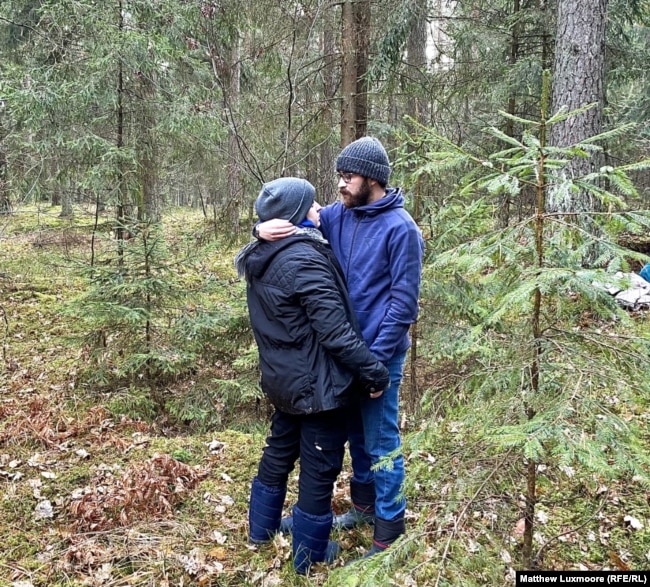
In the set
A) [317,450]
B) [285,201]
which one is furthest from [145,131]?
[317,450]

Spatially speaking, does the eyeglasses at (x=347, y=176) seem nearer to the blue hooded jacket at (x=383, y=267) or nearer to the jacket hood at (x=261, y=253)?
the blue hooded jacket at (x=383, y=267)

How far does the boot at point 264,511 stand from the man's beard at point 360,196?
1.80 m

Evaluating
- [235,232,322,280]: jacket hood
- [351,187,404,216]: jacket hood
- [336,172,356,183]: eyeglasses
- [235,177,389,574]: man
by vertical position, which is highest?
[336,172,356,183]: eyeglasses

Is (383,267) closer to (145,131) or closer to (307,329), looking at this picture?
(307,329)

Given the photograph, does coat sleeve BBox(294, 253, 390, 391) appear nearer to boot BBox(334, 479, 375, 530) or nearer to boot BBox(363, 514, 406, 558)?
boot BBox(363, 514, 406, 558)

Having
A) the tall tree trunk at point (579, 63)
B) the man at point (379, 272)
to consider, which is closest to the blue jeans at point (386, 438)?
the man at point (379, 272)

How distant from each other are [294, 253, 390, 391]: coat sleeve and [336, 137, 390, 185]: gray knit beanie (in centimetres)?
57

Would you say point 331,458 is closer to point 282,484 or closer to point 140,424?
point 282,484

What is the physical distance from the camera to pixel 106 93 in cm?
677

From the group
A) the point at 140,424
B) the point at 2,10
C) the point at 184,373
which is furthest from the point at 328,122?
the point at 2,10

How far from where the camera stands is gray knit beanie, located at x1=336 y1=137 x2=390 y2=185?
274cm

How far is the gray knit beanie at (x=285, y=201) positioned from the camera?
276cm

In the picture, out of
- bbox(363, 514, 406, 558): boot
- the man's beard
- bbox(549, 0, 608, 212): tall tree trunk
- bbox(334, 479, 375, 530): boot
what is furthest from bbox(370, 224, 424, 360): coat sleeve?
bbox(549, 0, 608, 212): tall tree trunk

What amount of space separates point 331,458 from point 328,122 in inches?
201
